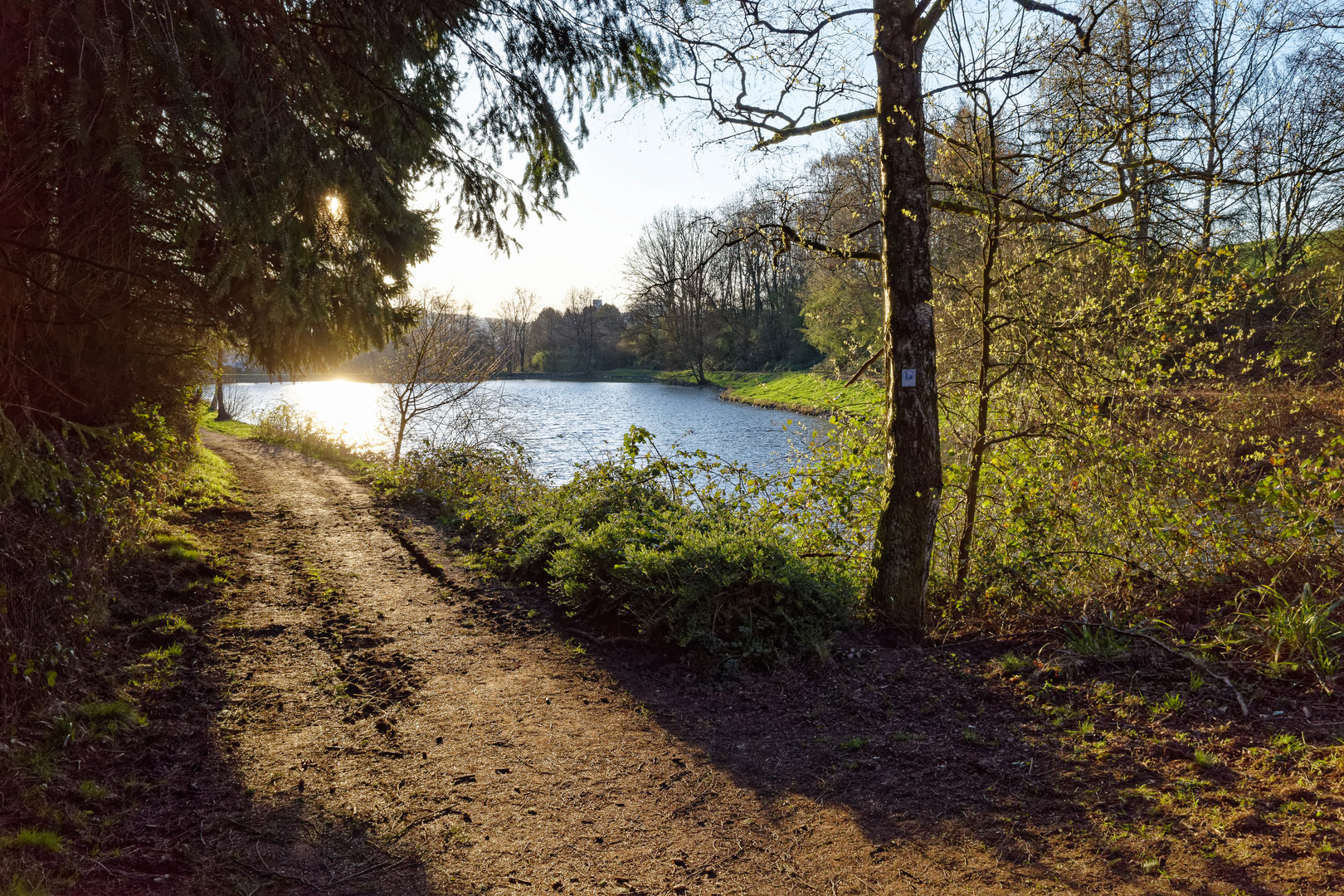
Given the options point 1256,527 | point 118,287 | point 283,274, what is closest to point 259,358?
point 118,287

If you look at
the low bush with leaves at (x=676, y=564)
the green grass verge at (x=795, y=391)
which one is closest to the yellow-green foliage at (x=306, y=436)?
the low bush with leaves at (x=676, y=564)

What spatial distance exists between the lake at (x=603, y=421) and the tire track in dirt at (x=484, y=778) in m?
2.57

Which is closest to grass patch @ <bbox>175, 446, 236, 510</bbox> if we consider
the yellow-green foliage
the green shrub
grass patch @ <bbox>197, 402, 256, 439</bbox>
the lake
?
the lake

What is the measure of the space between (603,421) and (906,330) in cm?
2260

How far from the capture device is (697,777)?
3723mm

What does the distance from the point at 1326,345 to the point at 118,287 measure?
1714cm

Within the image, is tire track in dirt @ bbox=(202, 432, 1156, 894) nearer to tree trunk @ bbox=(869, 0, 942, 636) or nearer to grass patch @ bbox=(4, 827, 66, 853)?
grass patch @ bbox=(4, 827, 66, 853)

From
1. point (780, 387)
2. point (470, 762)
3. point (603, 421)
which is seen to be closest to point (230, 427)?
point (603, 421)

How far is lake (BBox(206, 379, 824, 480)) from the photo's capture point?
16.1 metres

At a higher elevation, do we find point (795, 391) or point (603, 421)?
point (795, 391)

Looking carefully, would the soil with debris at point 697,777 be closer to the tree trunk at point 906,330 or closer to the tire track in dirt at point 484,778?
the tire track in dirt at point 484,778

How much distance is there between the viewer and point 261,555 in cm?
720

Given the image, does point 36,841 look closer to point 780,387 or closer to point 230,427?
point 230,427

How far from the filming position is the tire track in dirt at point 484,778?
293 cm
